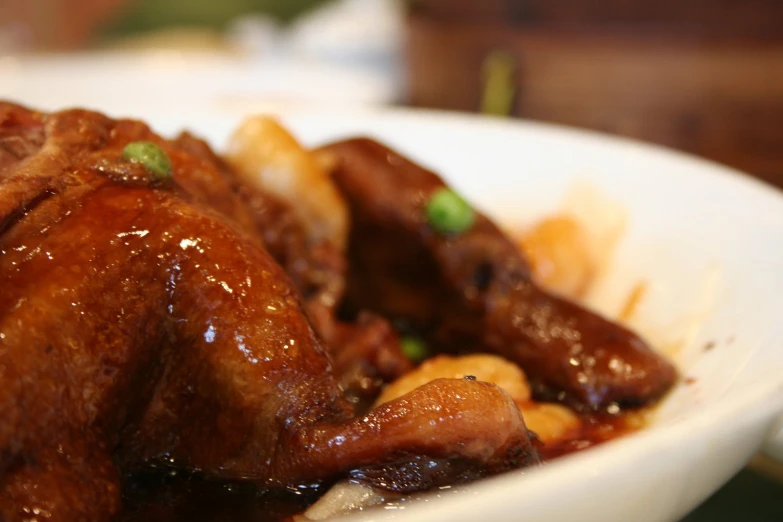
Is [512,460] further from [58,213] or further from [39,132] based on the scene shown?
[39,132]

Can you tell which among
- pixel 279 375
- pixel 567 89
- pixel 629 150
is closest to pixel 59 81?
pixel 567 89

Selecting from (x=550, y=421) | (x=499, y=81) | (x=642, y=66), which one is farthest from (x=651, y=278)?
(x=499, y=81)

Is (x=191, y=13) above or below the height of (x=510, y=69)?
below

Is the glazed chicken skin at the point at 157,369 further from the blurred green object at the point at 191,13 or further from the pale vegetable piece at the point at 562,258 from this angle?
the blurred green object at the point at 191,13

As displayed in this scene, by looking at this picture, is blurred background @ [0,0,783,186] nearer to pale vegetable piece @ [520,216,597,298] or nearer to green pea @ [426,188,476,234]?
pale vegetable piece @ [520,216,597,298]

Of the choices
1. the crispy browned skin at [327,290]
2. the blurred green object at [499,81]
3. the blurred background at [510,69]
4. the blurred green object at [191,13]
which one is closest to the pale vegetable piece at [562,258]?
the crispy browned skin at [327,290]

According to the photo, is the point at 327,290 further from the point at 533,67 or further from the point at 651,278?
the point at 533,67

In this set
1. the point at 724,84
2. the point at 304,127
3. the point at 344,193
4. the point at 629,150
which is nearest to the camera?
the point at 344,193
